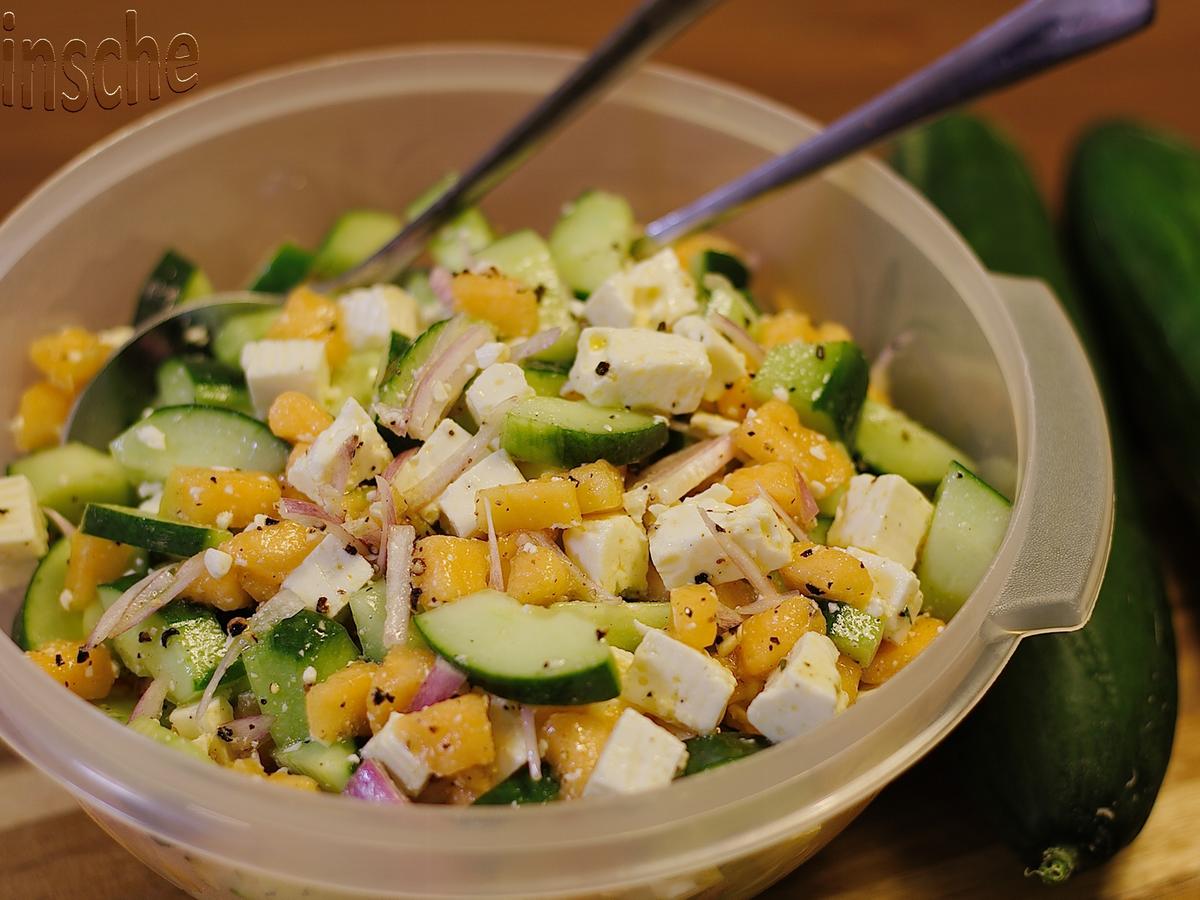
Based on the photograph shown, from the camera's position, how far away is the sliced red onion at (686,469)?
1.47 m

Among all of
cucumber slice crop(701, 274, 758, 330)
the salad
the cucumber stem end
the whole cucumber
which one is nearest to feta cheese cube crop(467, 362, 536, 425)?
the salad

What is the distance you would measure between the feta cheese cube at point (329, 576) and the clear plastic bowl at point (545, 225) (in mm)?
282

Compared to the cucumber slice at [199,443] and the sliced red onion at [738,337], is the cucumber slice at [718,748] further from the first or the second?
the cucumber slice at [199,443]

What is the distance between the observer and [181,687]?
1.35m

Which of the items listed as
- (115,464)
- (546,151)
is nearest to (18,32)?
(115,464)

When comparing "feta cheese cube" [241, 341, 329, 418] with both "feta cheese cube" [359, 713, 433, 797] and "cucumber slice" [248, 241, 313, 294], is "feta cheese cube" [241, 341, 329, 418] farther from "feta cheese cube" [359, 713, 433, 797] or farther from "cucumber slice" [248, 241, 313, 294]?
"feta cheese cube" [359, 713, 433, 797]

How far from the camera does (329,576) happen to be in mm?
1360

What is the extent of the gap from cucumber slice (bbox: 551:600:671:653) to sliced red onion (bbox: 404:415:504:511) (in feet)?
0.79

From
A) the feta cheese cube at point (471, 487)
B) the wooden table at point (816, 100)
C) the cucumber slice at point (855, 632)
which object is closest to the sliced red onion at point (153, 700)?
the wooden table at point (816, 100)

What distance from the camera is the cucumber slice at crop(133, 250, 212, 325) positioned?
6.08ft

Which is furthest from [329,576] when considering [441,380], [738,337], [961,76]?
[961,76]

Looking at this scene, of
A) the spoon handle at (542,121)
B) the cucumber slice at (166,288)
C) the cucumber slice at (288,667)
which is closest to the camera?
the cucumber slice at (288,667)

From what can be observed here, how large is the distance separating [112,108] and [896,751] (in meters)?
1.58

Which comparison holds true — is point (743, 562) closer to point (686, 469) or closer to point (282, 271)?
point (686, 469)
